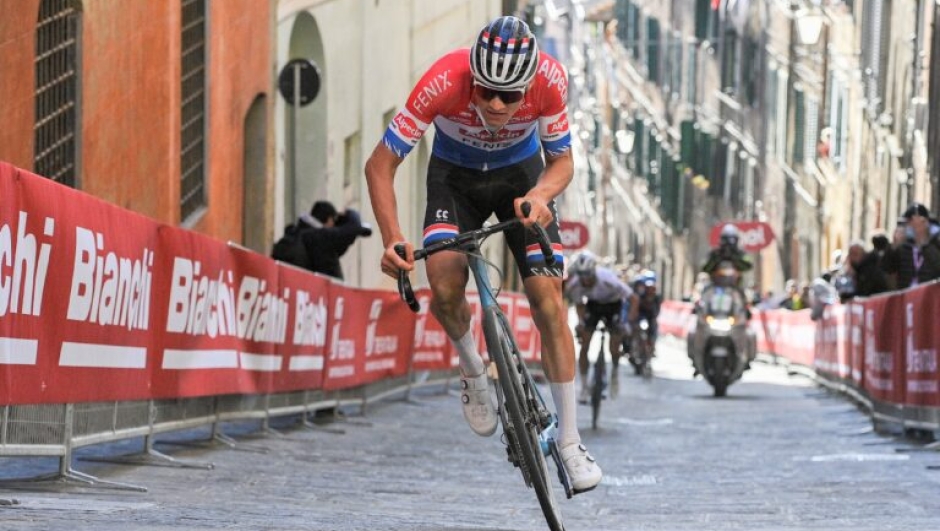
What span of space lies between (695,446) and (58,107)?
5.21 m

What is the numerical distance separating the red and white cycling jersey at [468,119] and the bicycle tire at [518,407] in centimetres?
72

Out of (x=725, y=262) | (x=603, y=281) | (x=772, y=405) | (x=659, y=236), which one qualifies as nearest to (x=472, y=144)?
(x=603, y=281)

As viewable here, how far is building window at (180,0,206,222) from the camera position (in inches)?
763

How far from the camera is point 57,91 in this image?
15219 millimetres

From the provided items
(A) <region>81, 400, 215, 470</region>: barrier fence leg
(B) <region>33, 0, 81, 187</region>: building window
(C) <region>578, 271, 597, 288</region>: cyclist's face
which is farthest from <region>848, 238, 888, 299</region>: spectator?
(A) <region>81, 400, 215, 470</region>: barrier fence leg

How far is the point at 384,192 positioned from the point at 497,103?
63 centimetres

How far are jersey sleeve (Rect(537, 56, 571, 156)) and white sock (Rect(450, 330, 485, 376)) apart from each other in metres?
0.82

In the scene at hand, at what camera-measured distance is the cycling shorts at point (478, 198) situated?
8.44 meters

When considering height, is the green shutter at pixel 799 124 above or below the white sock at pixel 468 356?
above

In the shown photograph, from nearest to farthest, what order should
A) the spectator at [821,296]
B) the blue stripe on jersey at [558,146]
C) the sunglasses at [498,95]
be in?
A: the sunglasses at [498,95], the blue stripe on jersey at [558,146], the spectator at [821,296]

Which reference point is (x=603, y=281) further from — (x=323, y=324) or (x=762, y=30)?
(x=762, y=30)

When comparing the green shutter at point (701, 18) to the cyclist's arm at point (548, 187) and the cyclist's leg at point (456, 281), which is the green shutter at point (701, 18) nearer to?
the cyclist's leg at point (456, 281)

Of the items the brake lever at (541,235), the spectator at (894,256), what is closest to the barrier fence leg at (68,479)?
the brake lever at (541,235)

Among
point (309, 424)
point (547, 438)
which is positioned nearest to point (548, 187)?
point (547, 438)
